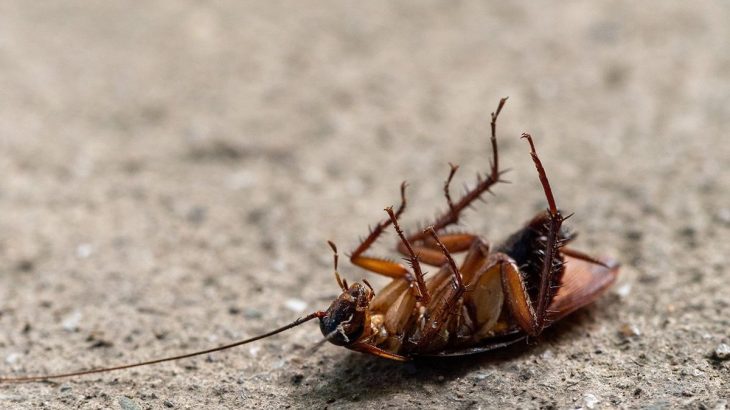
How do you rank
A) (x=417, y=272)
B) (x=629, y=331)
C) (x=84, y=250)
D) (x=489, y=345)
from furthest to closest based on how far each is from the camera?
(x=84, y=250) → (x=629, y=331) → (x=489, y=345) → (x=417, y=272)

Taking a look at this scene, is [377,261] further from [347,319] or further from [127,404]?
[127,404]

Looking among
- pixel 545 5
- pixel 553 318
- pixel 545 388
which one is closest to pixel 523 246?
pixel 553 318

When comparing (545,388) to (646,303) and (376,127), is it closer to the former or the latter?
(646,303)

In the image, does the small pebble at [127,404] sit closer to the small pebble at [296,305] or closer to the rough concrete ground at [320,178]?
the rough concrete ground at [320,178]

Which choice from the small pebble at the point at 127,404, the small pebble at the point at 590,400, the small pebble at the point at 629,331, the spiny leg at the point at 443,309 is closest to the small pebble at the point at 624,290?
the small pebble at the point at 629,331

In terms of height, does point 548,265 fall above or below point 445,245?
below

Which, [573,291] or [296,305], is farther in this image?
[296,305]

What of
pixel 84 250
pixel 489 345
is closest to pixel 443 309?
pixel 489 345

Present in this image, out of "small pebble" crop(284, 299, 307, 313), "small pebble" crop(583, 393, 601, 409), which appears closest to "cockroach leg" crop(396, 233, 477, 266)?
"small pebble" crop(284, 299, 307, 313)
